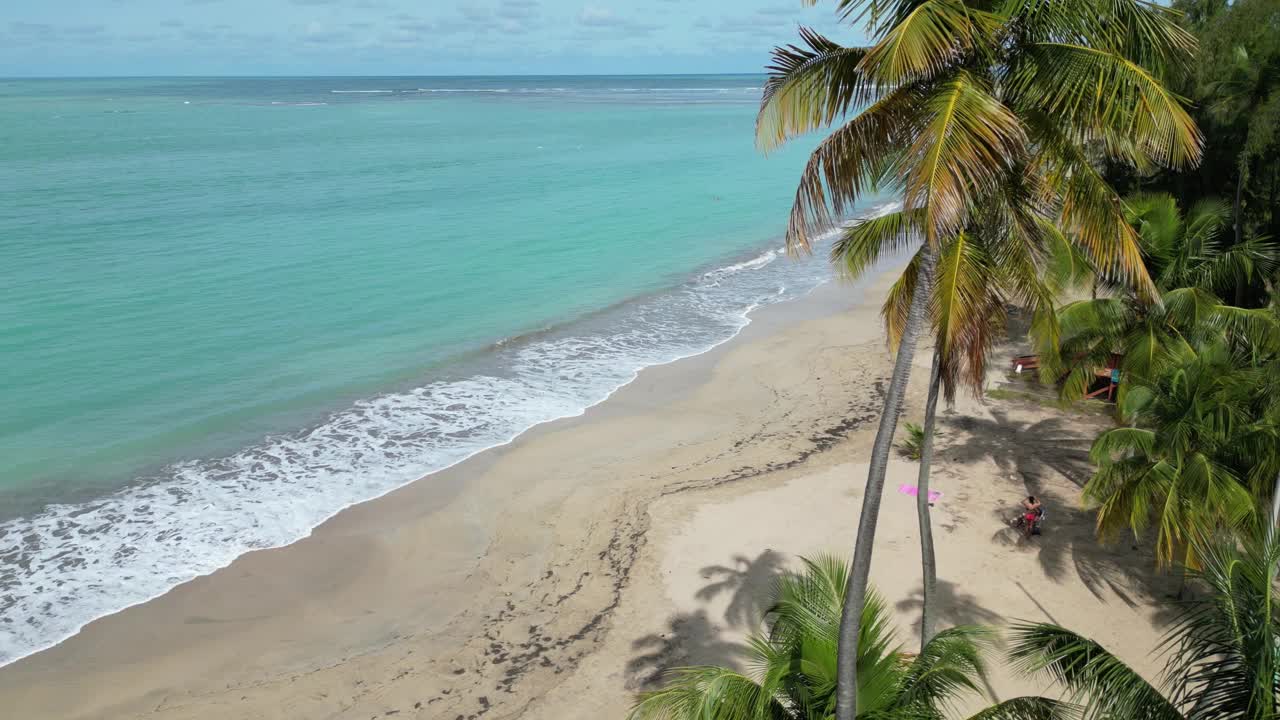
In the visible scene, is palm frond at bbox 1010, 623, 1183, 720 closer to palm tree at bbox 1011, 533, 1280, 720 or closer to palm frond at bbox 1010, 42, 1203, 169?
palm tree at bbox 1011, 533, 1280, 720

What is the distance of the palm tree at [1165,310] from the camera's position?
41.6 feet

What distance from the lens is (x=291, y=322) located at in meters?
25.3

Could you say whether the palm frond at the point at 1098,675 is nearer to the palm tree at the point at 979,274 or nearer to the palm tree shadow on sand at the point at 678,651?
the palm tree at the point at 979,274

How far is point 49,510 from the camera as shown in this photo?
14953 millimetres

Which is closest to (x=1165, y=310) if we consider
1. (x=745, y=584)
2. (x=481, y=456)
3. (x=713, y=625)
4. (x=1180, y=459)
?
(x=1180, y=459)

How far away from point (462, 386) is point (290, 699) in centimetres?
1091

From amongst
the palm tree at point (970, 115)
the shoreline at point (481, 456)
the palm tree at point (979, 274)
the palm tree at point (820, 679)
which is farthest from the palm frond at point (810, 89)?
the shoreline at point (481, 456)

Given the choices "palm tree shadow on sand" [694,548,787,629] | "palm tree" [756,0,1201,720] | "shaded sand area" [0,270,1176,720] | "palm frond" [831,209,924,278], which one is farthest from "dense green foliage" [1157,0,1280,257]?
"palm tree" [756,0,1201,720]

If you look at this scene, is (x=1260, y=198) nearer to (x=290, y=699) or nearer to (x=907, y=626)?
(x=907, y=626)

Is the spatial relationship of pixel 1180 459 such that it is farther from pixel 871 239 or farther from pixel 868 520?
pixel 868 520

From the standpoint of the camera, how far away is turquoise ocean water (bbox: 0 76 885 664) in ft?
48.7

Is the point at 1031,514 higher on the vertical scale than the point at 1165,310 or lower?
lower

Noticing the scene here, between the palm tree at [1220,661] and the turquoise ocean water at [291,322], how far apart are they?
38.1 ft

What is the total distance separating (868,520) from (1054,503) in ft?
31.1
